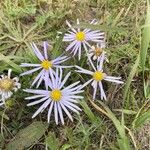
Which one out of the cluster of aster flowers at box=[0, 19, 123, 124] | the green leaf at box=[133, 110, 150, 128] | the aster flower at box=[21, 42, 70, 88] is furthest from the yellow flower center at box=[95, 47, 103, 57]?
the green leaf at box=[133, 110, 150, 128]

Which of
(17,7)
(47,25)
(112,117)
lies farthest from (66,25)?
(112,117)

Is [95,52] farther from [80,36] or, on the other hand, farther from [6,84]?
[6,84]

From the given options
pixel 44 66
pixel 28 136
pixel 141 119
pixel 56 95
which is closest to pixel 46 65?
pixel 44 66

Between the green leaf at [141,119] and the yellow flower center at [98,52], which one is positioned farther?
the yellow flower center at [98,52]

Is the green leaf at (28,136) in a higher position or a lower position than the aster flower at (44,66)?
lower

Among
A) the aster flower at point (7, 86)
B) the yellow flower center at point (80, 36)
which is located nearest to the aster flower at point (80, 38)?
the yellow flower center at point (80, 36)

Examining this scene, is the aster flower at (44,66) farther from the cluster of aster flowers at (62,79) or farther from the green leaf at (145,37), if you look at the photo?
the green leaf at (145,37)

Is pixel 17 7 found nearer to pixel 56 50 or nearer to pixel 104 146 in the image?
pixel 56 50

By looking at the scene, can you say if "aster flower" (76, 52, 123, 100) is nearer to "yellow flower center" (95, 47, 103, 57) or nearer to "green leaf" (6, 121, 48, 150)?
"yellow flower center" (95, 47, 103, 57)
